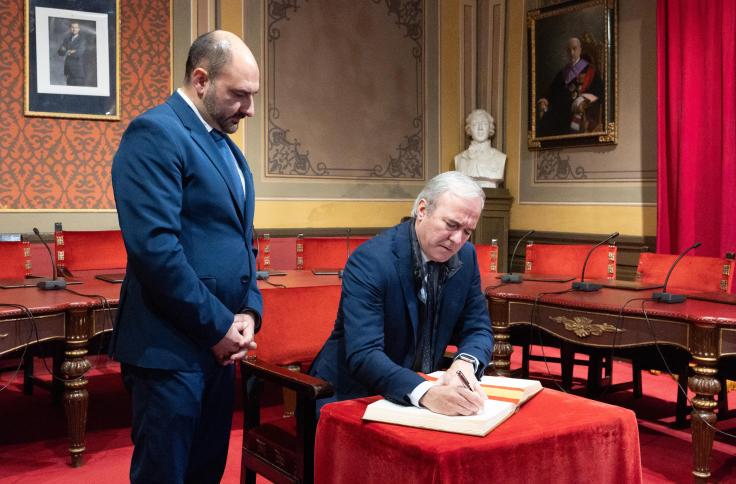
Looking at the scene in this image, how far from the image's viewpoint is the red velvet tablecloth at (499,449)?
1458mm

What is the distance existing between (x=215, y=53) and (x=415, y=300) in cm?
79

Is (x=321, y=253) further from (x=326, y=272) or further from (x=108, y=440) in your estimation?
(x=108, y=440)

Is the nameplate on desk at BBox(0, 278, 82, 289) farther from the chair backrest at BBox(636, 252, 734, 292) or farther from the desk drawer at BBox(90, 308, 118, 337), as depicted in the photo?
the chair backrest at BBox(636, 252, 734, 292)

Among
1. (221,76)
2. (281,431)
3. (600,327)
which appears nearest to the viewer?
(221,76)

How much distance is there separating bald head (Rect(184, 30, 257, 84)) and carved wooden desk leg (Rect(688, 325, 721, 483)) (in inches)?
80.1

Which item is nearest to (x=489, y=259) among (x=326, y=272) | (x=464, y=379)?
(x=326, y=272)

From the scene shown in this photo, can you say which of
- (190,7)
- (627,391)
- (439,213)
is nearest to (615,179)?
(627,391)

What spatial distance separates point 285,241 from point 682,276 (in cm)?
308

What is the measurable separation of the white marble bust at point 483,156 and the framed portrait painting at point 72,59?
2862 millimetres

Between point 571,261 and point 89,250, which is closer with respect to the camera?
point 89,250

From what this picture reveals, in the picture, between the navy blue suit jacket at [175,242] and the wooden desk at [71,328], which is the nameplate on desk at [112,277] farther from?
the navy blue suit jacket at [175,242]

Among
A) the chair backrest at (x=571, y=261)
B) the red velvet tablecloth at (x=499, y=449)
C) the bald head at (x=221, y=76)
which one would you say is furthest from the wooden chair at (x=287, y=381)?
the chair backrest at (x=571, y=261)

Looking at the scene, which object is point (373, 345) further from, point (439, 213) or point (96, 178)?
point (96, 178)

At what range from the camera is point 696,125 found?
512 centimetres
